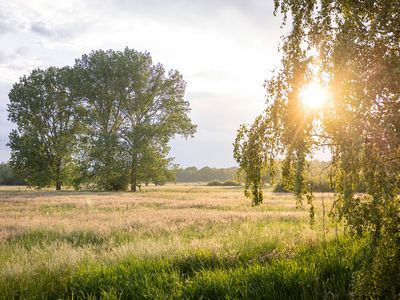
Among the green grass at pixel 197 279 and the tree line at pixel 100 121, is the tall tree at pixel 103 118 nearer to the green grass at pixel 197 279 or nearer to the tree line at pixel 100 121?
the tree line at pixel 100 121

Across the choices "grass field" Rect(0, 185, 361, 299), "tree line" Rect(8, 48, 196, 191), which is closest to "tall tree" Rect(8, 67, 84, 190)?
"tree line" Rect(8, 48, 196, 191)

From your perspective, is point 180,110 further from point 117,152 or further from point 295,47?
point 295,47

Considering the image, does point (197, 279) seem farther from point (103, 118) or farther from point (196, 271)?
point (103, 118)

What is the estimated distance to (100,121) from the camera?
163 feet

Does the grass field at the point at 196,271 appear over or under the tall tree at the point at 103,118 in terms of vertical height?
under

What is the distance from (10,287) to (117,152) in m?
41.8

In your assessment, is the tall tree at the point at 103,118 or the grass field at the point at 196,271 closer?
the grass field at the point at 196,271

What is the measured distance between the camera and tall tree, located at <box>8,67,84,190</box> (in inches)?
2050

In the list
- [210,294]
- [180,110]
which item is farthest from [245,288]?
[180,110]

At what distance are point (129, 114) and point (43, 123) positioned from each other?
1318 centimetres

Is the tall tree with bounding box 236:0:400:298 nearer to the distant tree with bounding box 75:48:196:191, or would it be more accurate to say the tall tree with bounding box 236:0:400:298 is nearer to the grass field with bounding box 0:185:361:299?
the grass field with bounding box 0:185:361:299

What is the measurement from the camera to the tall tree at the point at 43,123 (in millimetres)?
52062

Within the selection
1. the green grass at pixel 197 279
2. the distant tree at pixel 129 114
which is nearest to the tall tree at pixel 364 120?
the green grass at pixel 197 279

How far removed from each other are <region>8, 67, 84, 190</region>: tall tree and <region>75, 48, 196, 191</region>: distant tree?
12.5 ft
